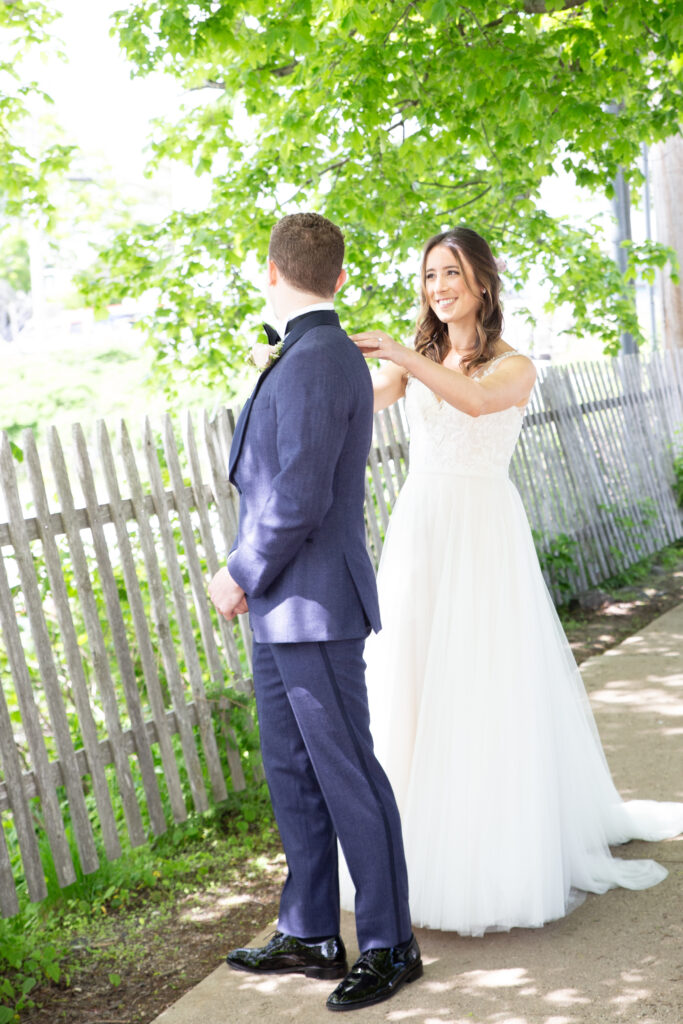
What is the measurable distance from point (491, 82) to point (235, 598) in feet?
13.1

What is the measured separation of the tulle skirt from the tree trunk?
1073 centimetres

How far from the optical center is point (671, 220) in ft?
45.0

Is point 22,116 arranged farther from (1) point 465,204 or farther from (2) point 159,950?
(2) point 159,950

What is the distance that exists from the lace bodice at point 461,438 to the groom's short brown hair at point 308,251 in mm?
889

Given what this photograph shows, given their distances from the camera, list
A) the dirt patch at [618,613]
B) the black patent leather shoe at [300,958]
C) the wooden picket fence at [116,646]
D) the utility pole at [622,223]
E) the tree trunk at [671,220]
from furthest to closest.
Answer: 1. the tree trunk at [671,220]
2. the utility pole at [622,223]
3. the dirt patch at [618,613]
4. the wooden picket fence at [116,646]
5. the black patent leather shoe at [300,958]

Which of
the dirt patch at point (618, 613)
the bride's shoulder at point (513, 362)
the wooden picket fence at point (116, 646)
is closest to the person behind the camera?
the bride's shoulder at point (513, 362)

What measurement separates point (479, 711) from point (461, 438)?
94 centimetres

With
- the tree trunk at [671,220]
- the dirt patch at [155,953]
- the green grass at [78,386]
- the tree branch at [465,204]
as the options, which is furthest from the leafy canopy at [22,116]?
the green grass at [78,386]

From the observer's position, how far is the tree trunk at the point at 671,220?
1356cm

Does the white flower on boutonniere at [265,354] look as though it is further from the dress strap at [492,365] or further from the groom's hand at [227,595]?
the dress strap at [492,365]

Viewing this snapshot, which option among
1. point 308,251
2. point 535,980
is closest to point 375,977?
point 535,980

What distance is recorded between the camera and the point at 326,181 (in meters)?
9.08

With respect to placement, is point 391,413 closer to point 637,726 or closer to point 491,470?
point 637,726

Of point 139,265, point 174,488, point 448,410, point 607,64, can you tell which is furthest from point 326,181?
point 448,410
